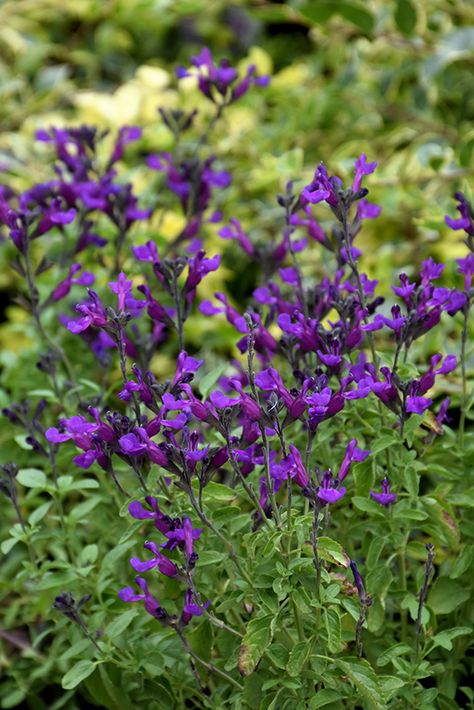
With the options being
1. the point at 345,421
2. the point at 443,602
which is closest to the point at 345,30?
the point at 345,421

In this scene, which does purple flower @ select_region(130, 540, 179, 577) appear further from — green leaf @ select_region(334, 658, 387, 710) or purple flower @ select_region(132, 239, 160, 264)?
purple flower @ select_region(132, 239, 160, 264)

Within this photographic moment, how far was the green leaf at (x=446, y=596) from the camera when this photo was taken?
61.4 inches

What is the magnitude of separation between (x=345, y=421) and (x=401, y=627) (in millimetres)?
365

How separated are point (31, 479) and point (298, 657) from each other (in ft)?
1.88

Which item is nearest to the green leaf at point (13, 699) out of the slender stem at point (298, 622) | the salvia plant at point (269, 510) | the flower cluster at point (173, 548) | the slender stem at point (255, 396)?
the salvia plant at point (269, 510)

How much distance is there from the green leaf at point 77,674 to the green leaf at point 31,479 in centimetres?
30

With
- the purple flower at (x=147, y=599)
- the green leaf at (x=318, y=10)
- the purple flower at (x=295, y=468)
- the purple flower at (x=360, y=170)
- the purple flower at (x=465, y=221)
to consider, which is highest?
the purple flower at (x=360, y=170)

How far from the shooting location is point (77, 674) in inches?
58.5

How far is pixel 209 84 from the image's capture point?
223cm

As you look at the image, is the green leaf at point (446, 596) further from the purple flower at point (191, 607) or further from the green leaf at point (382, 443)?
the purple flower at point (191, 607)

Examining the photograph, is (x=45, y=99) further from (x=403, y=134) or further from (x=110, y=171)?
(x=110, y=171)

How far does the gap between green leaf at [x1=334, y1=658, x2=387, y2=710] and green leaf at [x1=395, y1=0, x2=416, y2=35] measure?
7.21 ft

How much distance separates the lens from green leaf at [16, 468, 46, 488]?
165 cm

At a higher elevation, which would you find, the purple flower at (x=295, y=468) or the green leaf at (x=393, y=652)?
the purple flower at (x=295, y=468)
